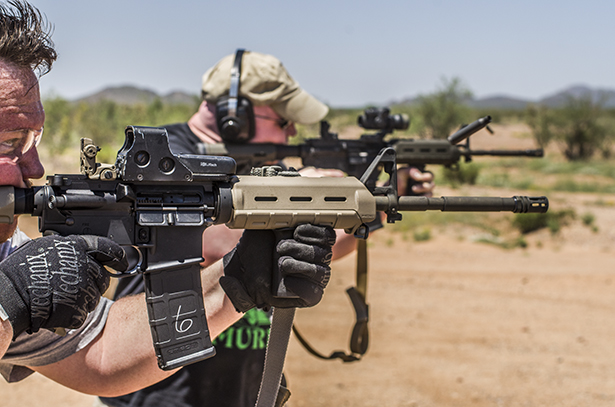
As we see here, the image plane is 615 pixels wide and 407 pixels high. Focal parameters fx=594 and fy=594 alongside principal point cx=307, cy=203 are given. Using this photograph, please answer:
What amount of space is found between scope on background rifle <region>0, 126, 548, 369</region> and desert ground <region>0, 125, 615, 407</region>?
387cm

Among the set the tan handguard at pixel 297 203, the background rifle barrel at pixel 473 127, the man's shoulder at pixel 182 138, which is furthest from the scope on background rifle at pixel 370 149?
the tan handguard at pixel 297 203

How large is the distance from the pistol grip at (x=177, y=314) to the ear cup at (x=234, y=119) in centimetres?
177

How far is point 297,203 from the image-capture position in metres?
2.06

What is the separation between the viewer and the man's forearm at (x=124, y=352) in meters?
2.16

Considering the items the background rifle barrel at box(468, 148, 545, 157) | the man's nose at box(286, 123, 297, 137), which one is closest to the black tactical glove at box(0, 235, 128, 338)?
the man's nose at box(286, 123, 297, 137)

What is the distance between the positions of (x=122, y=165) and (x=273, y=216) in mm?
516

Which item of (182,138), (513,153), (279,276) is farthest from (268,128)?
(513,153)

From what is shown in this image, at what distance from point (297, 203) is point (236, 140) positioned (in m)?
2.02

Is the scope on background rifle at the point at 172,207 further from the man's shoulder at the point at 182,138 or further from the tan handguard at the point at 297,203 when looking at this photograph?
the man's shoulder at the point at 182,138

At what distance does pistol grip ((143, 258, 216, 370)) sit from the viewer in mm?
2010

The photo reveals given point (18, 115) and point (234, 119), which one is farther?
point (234, 119)

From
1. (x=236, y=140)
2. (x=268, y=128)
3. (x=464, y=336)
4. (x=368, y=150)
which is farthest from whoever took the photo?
(x=464, y=336)

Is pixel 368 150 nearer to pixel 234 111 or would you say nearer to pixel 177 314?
pixel 234 111

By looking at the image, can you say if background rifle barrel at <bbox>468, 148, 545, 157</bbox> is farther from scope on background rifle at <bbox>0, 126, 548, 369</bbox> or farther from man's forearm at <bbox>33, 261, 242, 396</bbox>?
man's forearm at <bbox>33, 261, 242, 396</bbox>
